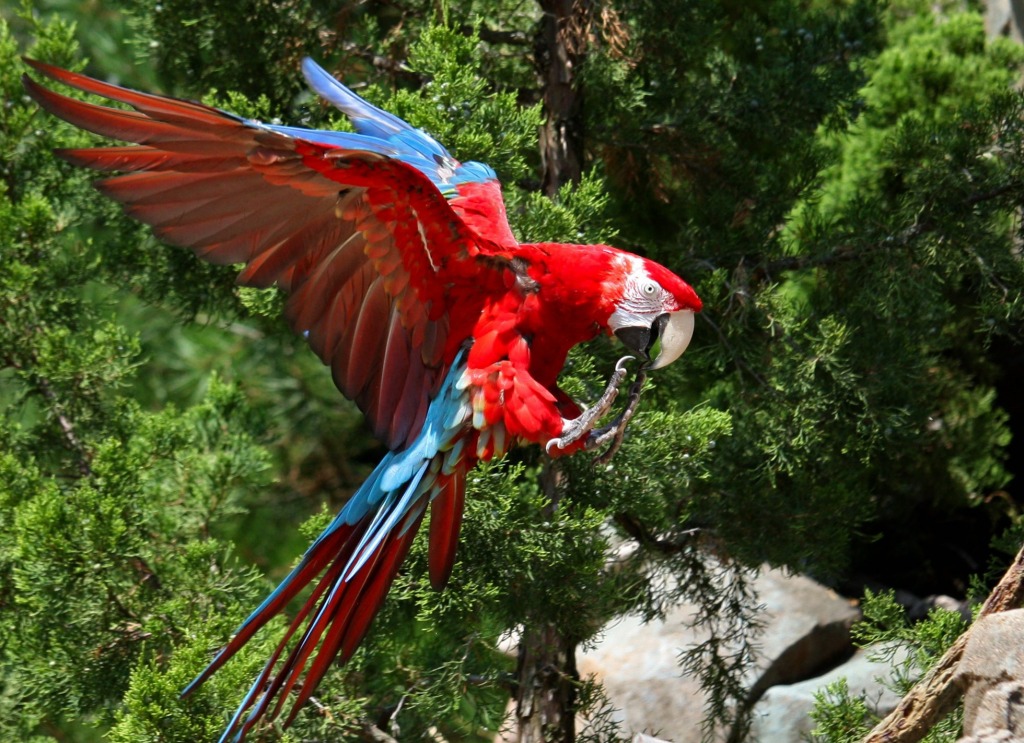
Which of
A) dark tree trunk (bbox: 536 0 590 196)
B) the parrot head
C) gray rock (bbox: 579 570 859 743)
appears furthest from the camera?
gray rock (bbox: 579 570 859 743)

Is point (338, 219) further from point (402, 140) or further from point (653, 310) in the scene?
point (653, 310)

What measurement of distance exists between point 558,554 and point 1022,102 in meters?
1.06

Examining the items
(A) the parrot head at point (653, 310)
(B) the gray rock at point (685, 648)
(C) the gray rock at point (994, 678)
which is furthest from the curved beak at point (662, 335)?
(B) the gray rock at point (685, 648)

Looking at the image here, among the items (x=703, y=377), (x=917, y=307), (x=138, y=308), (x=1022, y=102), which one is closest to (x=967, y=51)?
(x=1022, y=102)

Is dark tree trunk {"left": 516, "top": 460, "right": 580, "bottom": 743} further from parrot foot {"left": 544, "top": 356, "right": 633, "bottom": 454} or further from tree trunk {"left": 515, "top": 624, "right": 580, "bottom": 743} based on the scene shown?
parrot foot {"left": 544, "top": 356, "right": 633, "bottom": 454}

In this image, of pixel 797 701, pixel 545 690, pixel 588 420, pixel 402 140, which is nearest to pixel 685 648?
pixel 797 701

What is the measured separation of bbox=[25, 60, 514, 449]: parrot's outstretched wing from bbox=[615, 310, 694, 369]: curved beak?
0.20m

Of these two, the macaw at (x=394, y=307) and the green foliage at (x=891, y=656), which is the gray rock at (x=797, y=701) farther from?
the macaw at (x=394, y=307)

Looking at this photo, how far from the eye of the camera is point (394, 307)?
1495 mm

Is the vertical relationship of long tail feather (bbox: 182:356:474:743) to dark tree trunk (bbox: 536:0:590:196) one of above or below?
below

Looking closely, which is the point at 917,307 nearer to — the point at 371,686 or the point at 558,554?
the point at 558,554

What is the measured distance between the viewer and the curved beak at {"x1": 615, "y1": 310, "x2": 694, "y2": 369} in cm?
139

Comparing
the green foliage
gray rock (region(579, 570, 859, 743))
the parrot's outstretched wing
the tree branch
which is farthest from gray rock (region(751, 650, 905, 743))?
the parrot's outstretched wing

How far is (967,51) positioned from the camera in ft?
7.57
